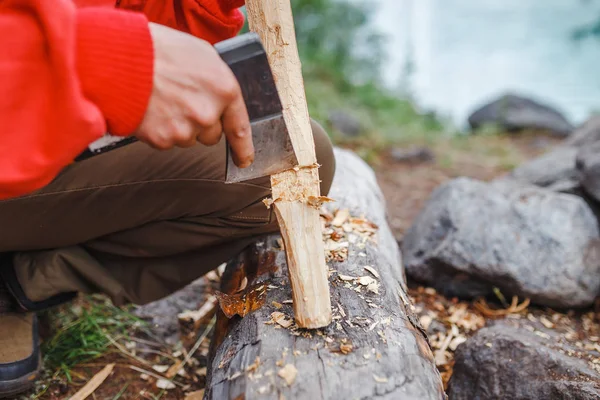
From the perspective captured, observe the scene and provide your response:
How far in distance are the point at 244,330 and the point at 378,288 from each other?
1.37 ft

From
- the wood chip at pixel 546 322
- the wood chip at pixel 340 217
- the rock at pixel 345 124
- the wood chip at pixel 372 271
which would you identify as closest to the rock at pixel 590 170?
the wood chip at pixel 546 322

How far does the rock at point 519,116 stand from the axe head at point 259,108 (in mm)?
6638

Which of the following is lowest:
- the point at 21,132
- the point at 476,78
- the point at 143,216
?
the point at 476,78

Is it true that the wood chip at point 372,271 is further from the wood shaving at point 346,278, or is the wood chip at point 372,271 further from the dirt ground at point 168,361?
the dirt ground at point 168,361

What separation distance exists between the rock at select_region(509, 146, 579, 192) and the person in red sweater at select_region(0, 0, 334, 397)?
2234 millimetres

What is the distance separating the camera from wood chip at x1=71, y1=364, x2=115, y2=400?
187cm

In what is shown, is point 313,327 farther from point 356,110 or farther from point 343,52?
point 343,52

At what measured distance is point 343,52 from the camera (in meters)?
8.90

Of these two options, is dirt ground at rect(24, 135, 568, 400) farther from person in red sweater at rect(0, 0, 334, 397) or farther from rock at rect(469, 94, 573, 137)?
rock at rect(469, 94, 573, 137)

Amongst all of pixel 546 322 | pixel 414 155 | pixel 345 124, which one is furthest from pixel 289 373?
pixel 345 124

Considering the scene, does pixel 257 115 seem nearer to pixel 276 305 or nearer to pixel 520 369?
pixel 276 305

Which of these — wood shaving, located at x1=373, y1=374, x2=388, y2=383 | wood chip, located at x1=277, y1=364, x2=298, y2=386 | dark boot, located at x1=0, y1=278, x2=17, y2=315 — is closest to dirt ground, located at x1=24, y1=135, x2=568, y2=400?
→ dark boot, located at x1=0, y1=278, x2=17, y2=315

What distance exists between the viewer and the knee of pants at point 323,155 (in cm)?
189

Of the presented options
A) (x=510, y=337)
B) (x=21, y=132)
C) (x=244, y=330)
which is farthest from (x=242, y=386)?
(x=510, y=337)
